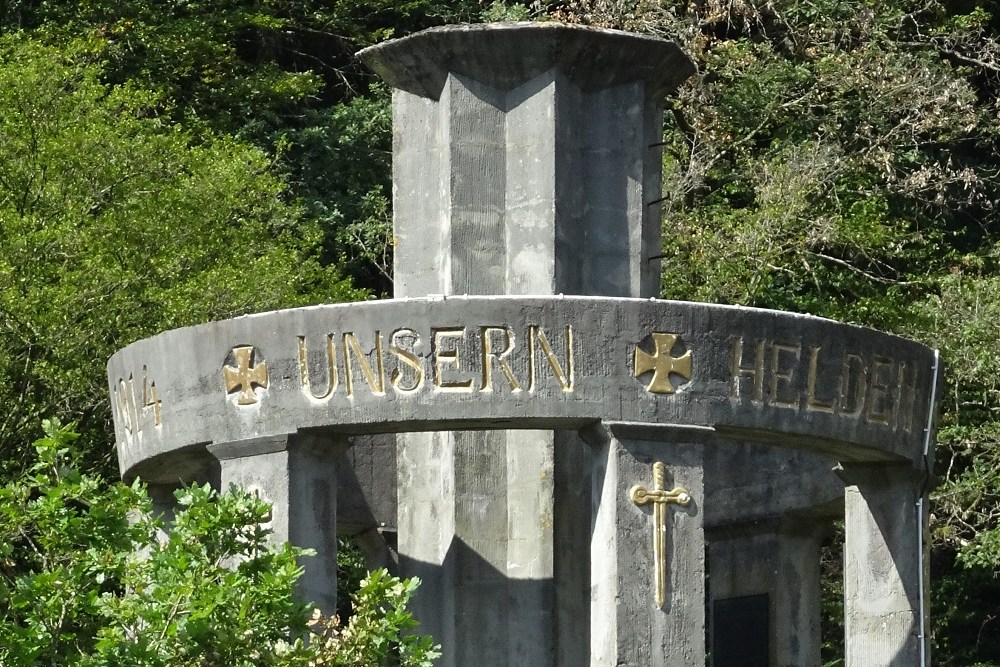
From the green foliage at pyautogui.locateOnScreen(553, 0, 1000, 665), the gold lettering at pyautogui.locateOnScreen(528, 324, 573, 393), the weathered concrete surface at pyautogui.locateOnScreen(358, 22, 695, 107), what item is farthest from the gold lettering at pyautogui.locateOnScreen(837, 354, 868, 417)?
the green foliage at pyautogui.locateOnScreen(553, 0, 1000, 665)

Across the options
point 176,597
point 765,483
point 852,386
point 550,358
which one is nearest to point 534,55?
point 550,358

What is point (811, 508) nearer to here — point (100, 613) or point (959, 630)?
point (100, 613)

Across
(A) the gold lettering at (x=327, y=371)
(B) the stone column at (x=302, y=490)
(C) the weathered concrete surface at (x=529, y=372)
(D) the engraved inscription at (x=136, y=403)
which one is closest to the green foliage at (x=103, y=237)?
(D) the engraved inscription at (x=136, y=403)

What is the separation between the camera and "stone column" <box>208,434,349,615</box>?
2088 cm

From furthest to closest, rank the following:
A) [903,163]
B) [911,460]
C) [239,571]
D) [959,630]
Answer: [903,163], [959,630], [911,460], [239,571]

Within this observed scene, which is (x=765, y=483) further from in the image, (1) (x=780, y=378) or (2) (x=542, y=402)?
(2) (x=542, y=402)

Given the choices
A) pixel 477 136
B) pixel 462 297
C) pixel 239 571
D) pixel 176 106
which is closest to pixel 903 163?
pixel 176 106

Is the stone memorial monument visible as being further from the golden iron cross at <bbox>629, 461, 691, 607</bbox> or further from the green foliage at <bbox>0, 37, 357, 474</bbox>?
the green foliage at <bbox>0, 37, 357, 474</bbox>

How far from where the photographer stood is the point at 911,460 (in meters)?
→ 22.2

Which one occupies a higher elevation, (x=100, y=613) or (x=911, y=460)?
(x=911, y=460)

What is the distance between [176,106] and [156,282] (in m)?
7.16

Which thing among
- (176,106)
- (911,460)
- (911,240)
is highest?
(176,106)

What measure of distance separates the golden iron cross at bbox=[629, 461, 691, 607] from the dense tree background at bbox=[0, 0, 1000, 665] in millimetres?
11540

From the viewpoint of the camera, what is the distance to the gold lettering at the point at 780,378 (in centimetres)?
2102
